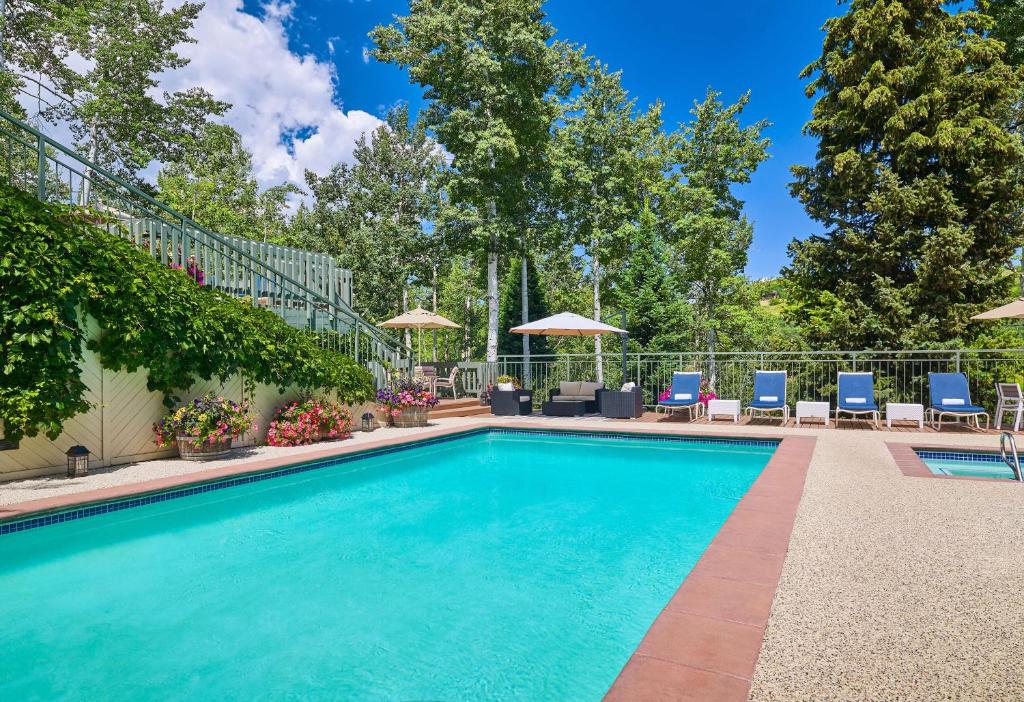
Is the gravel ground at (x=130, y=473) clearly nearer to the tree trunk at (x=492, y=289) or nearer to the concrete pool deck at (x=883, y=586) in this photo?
the concrete pool deck at (x=883, y=586)

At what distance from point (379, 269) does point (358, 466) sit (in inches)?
808

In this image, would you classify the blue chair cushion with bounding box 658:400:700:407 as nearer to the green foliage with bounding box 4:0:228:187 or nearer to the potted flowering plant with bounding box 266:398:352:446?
the potted flowering plant with bounding box 266:398:352:446

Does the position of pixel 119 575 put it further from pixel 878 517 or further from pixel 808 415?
pixel 808 415

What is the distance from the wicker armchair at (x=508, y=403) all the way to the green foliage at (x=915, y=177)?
738 cm

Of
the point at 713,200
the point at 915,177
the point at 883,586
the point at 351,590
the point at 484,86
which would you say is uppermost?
the point at 484,86

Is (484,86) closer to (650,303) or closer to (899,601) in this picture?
(650,303)

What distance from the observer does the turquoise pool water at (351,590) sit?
107 inches

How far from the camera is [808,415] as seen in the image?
10.6 meters

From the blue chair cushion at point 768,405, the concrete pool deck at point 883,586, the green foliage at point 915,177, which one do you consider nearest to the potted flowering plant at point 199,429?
the concrete pool deck at point 883,586

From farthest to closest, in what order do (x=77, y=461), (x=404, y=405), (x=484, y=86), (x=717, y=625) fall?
(x=484, y=86)
(x=404, y=405)
(x=77, y=461)
(x=717, y=625)

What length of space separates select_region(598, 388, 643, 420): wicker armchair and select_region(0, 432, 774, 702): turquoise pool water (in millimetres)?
5325

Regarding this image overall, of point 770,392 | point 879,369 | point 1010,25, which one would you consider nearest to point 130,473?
point 770,392

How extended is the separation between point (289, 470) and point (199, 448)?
4.02 ft

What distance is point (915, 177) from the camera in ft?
44.0
